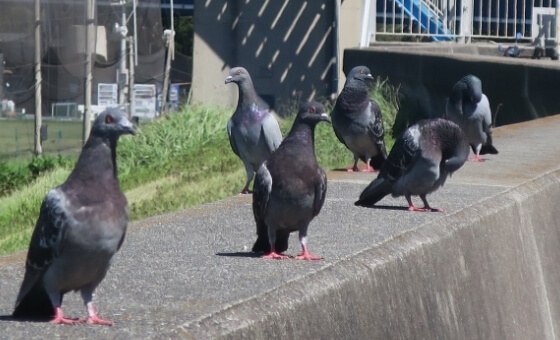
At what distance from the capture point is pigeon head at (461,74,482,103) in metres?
10.9

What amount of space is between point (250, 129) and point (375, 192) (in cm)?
185

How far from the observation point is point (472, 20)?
24703 mm

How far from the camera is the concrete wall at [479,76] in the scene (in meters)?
14.3

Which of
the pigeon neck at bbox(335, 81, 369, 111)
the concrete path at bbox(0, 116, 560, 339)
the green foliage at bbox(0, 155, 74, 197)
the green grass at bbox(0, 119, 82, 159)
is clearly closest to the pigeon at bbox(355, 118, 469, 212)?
the concrete path at bbox(0, 116, 560, 339)

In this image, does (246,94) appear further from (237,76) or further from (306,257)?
(306,257)

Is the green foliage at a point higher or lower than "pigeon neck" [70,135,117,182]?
lower

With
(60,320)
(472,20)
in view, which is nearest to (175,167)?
(472,20)

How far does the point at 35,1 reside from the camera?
68.1 feet

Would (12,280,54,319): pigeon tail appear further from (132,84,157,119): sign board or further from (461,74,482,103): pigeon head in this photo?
(132,84,157,119): sign board

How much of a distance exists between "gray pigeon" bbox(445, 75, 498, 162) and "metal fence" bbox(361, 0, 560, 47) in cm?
1238

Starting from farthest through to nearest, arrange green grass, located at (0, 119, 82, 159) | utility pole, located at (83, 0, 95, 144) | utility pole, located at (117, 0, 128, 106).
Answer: utility pole, located at (117, 0, 128, 106), utility pole, located at (83, 0, 95, 144), green grass, located at (0, 119, 82, 159)

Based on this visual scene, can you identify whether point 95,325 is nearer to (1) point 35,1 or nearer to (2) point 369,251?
(2) point 369,251

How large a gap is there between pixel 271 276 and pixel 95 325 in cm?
113

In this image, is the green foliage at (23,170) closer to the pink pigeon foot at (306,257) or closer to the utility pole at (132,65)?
the utility pole at (132,65)
